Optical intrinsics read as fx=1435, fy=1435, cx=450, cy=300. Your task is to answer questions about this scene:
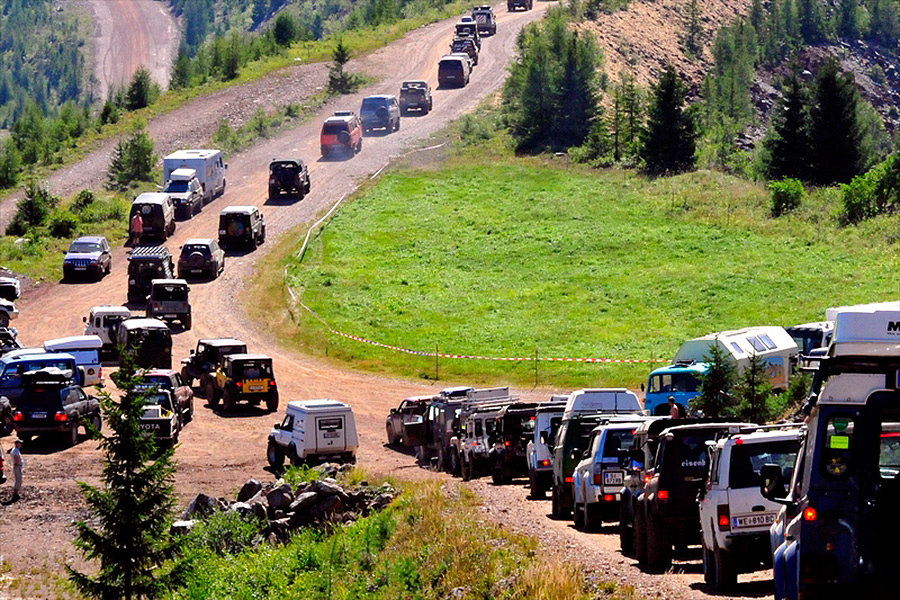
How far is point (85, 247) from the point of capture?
62594mm

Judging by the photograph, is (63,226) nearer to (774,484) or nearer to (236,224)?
(236,224)

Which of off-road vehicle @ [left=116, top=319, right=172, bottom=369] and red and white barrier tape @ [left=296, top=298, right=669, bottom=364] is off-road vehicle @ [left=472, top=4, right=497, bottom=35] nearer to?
red and white barrier tape @ [left=296, top=298, right=669, bottom=364]

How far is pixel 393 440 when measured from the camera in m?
40.3

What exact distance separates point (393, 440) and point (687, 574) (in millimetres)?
22617

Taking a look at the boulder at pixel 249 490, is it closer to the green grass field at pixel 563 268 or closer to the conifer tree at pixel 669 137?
the green grass field at pixel 563 268

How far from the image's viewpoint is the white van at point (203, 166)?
73.8m

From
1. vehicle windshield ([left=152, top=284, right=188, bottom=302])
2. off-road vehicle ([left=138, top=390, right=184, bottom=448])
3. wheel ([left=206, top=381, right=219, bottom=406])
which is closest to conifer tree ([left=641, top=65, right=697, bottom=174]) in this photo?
vehicle windshield ([left=152, top=284, right=188, bottom=302])

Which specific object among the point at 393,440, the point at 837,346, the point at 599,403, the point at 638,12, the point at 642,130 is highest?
the point at 638,12

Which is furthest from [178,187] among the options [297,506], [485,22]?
[485,22]

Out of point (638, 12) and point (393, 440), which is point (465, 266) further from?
point (638, 12)

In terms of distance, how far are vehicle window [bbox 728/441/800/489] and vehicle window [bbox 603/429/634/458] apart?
5.28 m

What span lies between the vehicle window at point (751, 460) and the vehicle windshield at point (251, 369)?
29115mm

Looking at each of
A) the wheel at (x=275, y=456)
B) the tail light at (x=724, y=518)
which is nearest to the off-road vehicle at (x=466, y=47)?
the wheel at (x=275, y=456)

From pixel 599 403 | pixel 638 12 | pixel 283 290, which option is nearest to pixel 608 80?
pixel 638 12
